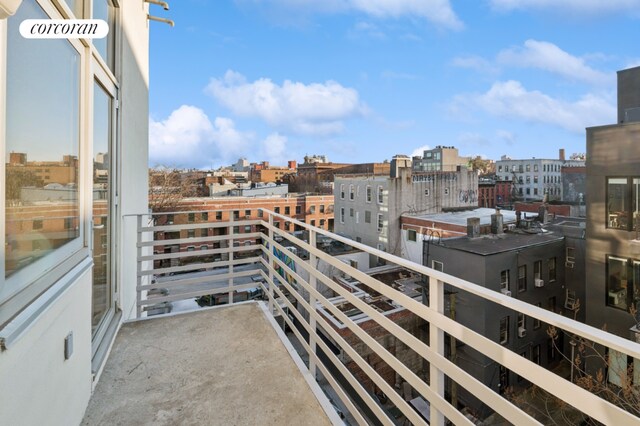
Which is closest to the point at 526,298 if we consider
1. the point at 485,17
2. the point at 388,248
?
the point at 388,248

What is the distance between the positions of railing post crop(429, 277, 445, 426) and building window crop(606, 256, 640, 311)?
10.1 metres

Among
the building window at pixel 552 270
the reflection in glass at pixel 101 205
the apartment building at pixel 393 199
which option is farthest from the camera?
the apartment building at pixel 393 199

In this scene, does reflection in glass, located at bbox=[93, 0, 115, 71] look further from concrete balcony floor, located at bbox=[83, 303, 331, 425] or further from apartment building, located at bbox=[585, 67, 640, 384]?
apartment building, located at bbox=[585, 67, 640, 384]

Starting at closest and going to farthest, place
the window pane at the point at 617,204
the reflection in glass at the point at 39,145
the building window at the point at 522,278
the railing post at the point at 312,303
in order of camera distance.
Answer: the reflection in glass at the point at 39,145 < the railing post at the point at 312,303 < the window pane at the point at 617,204 < the building window at the point at 522,278

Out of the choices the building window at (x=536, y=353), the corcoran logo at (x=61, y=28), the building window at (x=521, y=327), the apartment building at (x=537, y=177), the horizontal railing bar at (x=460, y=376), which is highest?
the apartment building at (x=537, y=177)

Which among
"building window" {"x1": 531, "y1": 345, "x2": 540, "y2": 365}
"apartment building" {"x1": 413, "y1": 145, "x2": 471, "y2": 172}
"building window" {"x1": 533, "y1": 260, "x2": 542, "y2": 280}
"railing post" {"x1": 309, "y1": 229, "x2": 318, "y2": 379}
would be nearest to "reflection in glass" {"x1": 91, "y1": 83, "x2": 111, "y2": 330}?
"railing post" {"x1": 309, "y1": 229, "x2": 318, "y2": 379}

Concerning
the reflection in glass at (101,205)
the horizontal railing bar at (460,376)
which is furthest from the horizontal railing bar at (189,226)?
the horizontal railing bar at (460,376)

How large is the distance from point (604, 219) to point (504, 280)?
4167 millimetres

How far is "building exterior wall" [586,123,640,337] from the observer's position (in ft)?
26.5

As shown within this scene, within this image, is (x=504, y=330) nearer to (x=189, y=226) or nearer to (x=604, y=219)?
(x=604, y=219)

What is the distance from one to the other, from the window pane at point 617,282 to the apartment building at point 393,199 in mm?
14163

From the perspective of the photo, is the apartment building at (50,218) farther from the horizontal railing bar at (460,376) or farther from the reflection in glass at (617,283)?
the reflection in glass at (617,283)

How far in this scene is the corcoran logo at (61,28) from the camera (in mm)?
1422

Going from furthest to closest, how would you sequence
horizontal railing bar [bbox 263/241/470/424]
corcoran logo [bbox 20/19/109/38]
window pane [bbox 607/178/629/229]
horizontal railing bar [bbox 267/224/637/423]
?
window pane [bbox 607/178/629/229] → corcoran logo [bbox 20/19/109/38] → horizontal railing bar [bbox 263/241/470/424] → horizontal railing bar [bbox 267/224/637/423]
